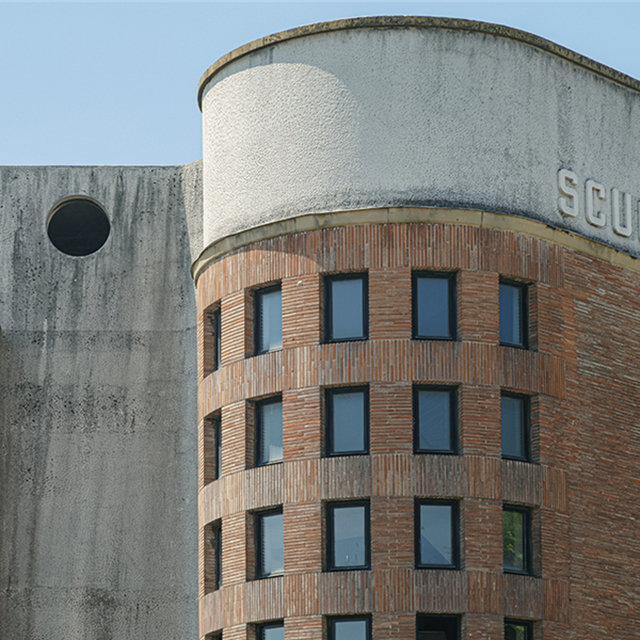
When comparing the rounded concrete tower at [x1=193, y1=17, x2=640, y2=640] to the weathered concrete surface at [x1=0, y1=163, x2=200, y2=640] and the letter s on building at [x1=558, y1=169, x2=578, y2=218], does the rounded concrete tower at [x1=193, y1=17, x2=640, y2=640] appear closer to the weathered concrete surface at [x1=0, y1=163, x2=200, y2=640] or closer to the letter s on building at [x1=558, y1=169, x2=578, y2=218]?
the letter s on building at [x1=558, y1=169, x2=578, y2=218]

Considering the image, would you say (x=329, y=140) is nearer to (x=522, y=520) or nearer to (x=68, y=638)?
(x=522, y=520)

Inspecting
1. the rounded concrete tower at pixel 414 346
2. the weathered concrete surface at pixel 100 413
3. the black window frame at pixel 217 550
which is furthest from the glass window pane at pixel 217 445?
the weathered concrete surface at pixel 100 413

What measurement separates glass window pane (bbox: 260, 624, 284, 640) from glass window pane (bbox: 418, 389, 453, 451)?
18.8 feet

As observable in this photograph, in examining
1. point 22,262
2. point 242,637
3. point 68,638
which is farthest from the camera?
point 22,262

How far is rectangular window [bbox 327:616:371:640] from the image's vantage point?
3928 centimetres

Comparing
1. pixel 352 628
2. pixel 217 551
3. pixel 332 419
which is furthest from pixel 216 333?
pixel 352 628

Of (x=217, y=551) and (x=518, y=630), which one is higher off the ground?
(x=217, y=551)

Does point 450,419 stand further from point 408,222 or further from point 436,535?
point 408,222

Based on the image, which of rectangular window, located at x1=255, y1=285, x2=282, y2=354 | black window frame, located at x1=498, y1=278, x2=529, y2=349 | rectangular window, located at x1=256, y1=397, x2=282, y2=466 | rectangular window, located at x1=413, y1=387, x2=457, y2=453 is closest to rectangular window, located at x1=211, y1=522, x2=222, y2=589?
rectangular window, located at x1=256, y1=397, x2=282, y2=466

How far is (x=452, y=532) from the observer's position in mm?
40188

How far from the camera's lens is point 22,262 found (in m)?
49.9

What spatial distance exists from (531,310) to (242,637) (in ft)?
37.3

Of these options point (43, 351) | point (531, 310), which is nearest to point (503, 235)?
point (531, 310)

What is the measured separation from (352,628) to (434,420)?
5.63 meters
